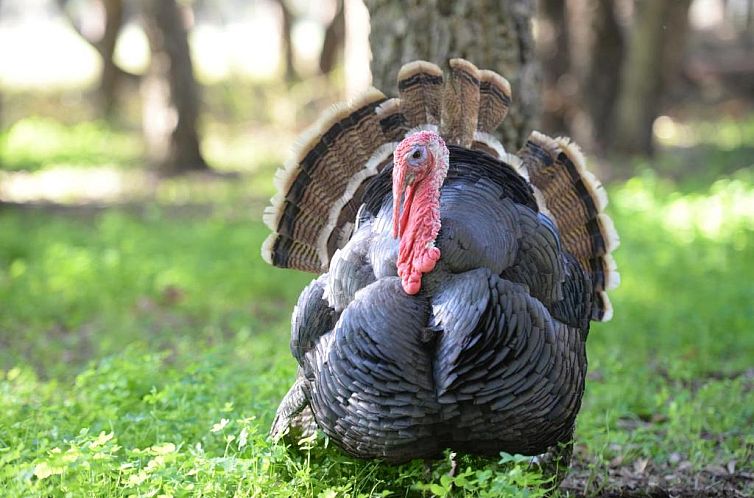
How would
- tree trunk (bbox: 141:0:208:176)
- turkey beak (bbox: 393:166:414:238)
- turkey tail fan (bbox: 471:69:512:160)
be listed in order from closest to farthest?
turkey beak (bbox: 393:166:414:238) → turkey tail fan (bbox: 471:69:512:160) → tree trunk (bbox: 141:0:208:176)

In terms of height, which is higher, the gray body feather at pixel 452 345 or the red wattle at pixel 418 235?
the red wattle at pixel 418 235

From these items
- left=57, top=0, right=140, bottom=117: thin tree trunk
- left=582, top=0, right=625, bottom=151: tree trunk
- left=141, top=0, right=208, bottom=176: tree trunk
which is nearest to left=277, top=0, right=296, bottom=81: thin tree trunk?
left=57, top=0, right=140, bottom=117: thin tree trunk

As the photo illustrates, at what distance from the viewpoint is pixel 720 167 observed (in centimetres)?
1223

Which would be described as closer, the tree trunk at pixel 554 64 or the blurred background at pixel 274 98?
the blurred background at pixel 274 98

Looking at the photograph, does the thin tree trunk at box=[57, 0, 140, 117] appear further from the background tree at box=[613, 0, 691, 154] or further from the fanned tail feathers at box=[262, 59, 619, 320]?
the fanned tail feathers at box=[262, 59, 619, 320]

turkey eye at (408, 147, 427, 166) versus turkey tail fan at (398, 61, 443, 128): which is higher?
turkey tail fan at (398, 61, 443, 128)

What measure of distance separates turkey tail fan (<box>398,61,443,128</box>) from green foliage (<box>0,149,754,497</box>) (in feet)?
4.39

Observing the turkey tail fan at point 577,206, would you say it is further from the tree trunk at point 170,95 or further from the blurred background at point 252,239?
the tree trunk at point 170,95

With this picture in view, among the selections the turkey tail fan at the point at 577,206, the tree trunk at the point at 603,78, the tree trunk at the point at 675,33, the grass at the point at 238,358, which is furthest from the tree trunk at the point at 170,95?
the turkey tail fan at the point at 577,206

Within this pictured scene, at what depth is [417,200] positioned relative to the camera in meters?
3.26

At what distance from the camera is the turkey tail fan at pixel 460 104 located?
4.03 metres

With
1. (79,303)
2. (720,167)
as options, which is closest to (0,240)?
(79,303)

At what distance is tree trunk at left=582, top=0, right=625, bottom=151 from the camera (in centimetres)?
1303

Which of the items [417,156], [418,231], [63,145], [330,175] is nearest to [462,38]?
[330,175]
